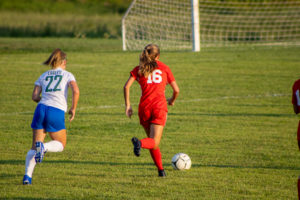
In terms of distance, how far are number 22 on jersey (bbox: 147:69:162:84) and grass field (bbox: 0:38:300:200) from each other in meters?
1.24

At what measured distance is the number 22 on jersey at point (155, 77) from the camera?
6.43 metres

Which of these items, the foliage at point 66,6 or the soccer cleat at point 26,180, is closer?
the soccer cleat at point 26,180

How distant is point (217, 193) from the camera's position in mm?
5898

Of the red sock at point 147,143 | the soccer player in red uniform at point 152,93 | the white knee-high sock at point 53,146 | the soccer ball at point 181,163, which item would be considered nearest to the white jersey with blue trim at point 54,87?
the white knee-high sock at point 53,146

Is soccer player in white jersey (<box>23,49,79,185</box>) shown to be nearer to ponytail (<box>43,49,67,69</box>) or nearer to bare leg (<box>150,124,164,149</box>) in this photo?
ponytail (<box>43,49,67,69</box>)

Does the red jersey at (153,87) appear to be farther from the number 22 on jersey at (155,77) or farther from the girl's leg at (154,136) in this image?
the girl's leg at (154,136)

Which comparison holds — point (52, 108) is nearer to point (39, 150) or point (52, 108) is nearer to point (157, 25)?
point (39, 150)

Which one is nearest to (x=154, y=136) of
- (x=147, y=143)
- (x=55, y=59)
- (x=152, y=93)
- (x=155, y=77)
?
(x=147, y=143)

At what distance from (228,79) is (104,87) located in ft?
14.2

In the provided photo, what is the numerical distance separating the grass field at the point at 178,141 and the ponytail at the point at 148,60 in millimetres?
1371

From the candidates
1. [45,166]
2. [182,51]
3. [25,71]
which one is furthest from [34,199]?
[182,51]

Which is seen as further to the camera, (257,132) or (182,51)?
(182,51)

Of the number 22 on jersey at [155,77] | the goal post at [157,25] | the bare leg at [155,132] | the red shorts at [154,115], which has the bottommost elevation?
the bare leg at [155,132]

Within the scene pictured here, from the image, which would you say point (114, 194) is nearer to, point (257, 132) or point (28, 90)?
point (257, 132)
